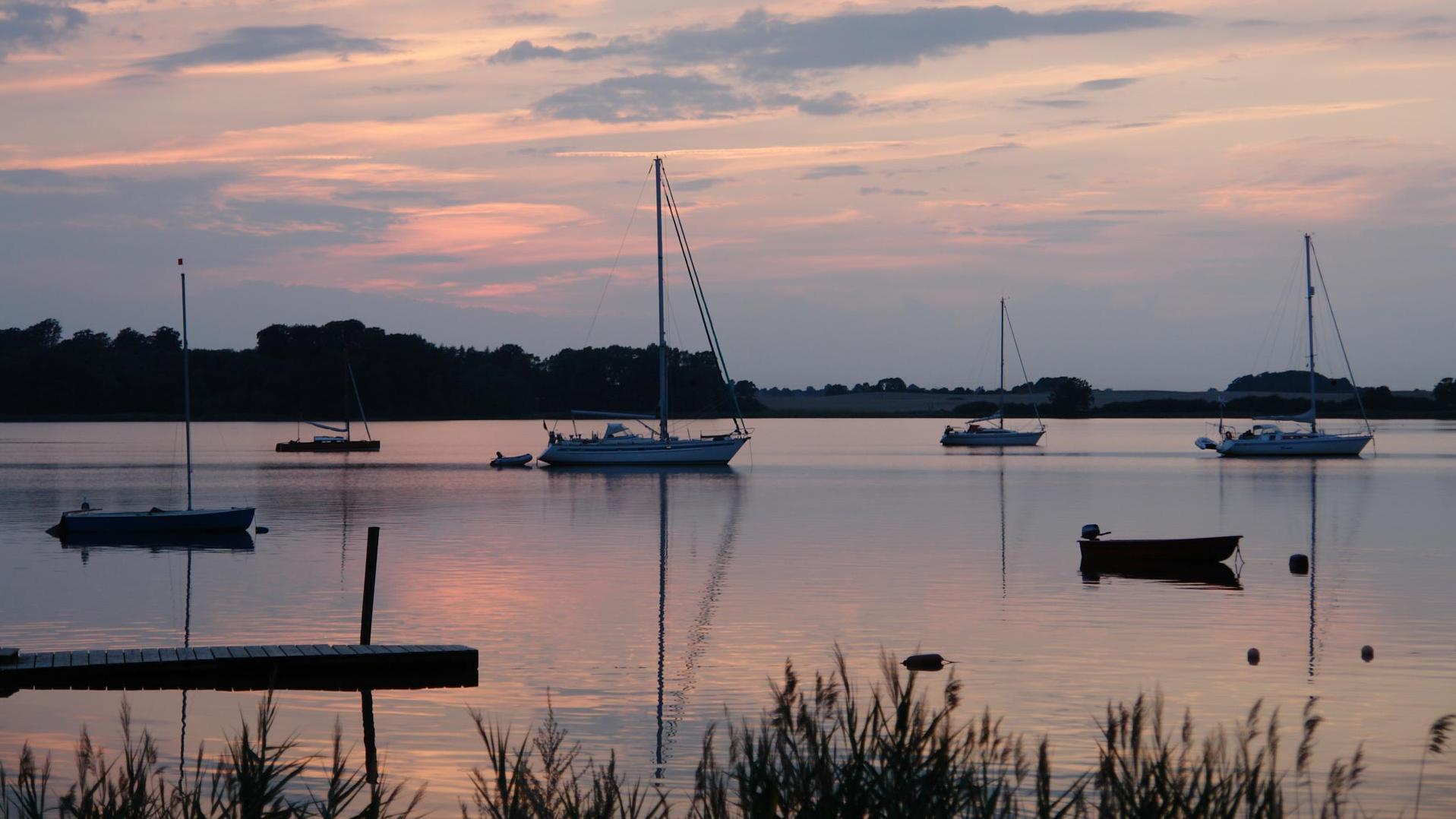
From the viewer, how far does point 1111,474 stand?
89312 millimetres

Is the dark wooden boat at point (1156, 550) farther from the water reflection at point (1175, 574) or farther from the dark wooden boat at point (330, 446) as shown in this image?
the dark wooden boat at point (330, 446)

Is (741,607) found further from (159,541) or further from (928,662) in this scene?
(159,541)

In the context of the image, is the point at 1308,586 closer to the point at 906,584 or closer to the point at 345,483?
the point at 906,584

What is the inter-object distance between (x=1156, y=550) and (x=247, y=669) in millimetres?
23220

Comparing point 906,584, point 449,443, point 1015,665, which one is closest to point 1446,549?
point 906,584

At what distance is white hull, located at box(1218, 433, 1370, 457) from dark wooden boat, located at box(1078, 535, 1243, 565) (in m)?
71.0

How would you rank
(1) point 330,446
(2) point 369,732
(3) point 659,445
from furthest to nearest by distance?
(1) point 330,446
(3) point 659,445
(2) point 369,732

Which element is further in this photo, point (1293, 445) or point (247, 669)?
point (1293, 445)

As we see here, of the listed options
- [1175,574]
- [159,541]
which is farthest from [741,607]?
[159,541]

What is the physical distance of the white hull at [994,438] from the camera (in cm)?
13462

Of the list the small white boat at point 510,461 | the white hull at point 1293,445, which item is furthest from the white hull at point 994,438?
the small white boat at point 510,461

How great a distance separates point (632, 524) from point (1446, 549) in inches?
1006

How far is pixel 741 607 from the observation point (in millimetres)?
30781

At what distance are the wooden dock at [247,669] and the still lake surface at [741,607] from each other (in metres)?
0.25
